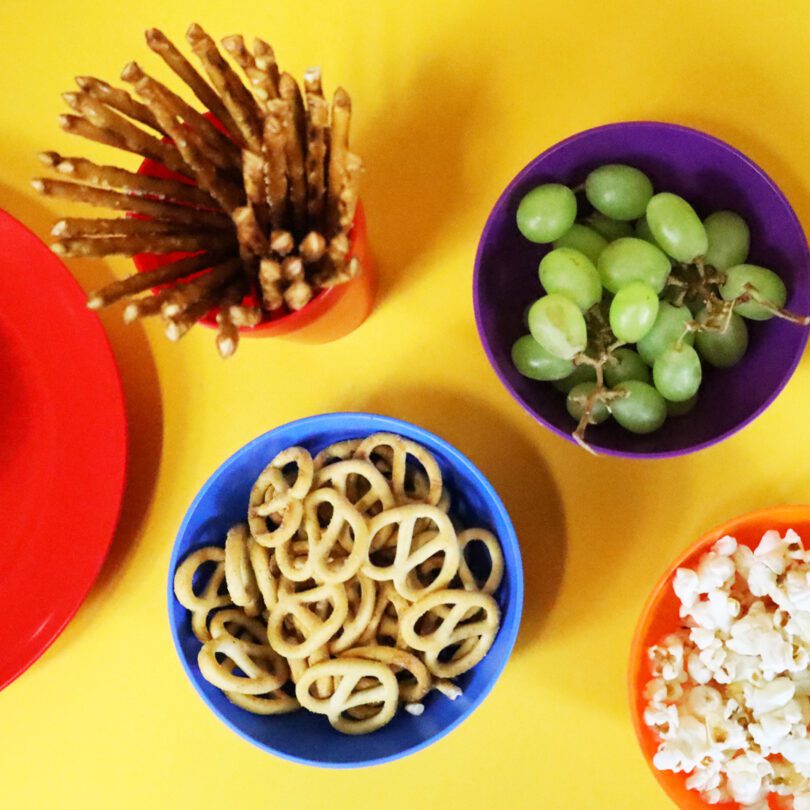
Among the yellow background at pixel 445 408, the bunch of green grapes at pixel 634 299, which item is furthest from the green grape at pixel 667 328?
the yellow background at pixel 445 408

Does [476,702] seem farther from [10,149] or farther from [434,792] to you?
[10,149]

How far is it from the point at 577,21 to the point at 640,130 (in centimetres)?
15

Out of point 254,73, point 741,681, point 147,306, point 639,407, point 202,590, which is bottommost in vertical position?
point 741,681

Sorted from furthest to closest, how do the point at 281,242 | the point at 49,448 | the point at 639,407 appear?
the point at 49,448 < the point at 639,407 < the point at 281,242

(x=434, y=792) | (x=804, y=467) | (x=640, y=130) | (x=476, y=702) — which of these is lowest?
(x=434, y=792)

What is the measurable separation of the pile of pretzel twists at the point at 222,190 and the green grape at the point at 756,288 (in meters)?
0.25

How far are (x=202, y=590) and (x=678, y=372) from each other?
376 millimetres

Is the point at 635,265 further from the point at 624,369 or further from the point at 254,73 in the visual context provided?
the point at 254,73

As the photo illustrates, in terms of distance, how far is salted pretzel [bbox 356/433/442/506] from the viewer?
23.1 inches

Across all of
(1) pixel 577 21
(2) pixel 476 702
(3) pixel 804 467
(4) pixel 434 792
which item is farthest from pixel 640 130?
(4) pixel 434 792

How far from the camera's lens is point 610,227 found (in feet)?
1.91

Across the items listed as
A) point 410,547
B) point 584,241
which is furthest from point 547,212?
point 410,547

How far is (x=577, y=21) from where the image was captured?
2.09 ft

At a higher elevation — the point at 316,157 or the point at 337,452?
the point at 316,157
